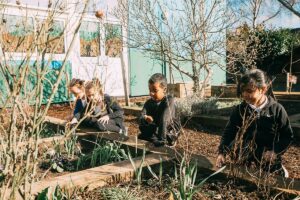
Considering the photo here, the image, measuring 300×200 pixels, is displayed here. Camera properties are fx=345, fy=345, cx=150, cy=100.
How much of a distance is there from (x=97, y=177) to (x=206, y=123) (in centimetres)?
431

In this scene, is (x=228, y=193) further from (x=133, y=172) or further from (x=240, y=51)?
(x=240, y=51)

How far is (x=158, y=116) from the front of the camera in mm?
4191

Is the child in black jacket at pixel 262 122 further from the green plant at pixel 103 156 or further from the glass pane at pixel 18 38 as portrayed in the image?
the glass pane at pixel 18 38

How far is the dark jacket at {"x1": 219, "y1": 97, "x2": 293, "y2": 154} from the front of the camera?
2916mm

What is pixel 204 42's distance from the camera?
771 cm

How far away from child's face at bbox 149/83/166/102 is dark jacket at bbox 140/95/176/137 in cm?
5

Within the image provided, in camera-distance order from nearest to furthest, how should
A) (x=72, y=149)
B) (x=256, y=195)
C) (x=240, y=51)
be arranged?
(x=256, y=195) → (x=72, y=149) → (x=240, y=51)

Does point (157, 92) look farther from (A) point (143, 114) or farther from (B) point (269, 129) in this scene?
(B) point (269, 129)

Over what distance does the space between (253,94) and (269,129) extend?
1.18 ft

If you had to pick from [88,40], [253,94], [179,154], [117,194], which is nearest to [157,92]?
[253,94]

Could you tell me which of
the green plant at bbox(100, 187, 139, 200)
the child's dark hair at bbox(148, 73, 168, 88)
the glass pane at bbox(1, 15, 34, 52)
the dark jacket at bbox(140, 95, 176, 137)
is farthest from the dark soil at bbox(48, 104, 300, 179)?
the glass pane at bbox(1, 15, 34, 52)

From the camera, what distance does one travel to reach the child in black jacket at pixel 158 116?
3934 mm

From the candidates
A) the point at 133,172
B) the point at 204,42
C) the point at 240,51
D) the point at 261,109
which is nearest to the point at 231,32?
the point at 240,51

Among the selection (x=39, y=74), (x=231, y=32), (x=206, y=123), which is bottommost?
(x=206, y=123)
